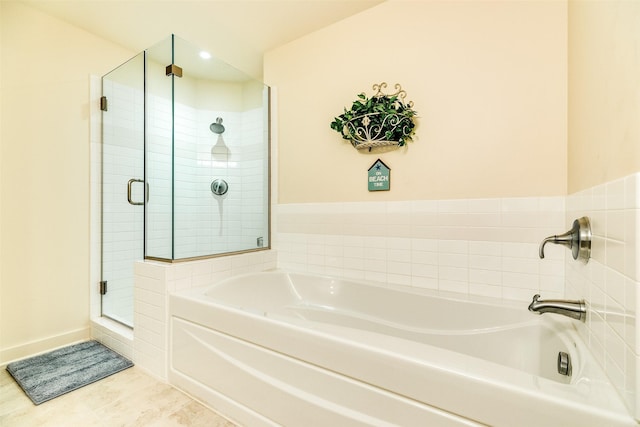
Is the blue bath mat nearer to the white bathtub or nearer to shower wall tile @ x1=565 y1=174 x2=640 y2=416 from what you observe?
the white bathtub

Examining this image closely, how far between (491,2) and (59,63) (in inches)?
120

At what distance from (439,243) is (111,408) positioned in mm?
2038

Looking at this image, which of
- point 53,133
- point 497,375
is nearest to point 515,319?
point 497,375

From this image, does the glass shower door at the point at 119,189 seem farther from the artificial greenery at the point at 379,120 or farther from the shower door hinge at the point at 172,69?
the artificial greenery at the point at 379,120

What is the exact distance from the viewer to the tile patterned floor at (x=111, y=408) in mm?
1359

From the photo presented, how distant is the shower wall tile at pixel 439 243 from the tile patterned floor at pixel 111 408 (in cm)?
122

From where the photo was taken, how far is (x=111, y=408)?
145 cm

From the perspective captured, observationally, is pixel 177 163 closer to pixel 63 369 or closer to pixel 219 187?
pixel 219 187

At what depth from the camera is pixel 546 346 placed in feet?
4.29

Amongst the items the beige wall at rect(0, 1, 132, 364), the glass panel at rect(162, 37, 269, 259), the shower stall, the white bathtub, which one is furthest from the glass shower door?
the white bathtub

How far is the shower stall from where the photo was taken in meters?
1.99

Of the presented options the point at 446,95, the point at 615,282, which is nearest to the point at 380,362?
the point at 615,282

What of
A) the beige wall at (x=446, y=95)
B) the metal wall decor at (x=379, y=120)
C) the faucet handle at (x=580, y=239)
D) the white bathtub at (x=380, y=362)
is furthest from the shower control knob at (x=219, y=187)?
the faucet handle at (x=580, y=239)

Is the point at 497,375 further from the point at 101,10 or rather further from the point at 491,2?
the point at 101,10
